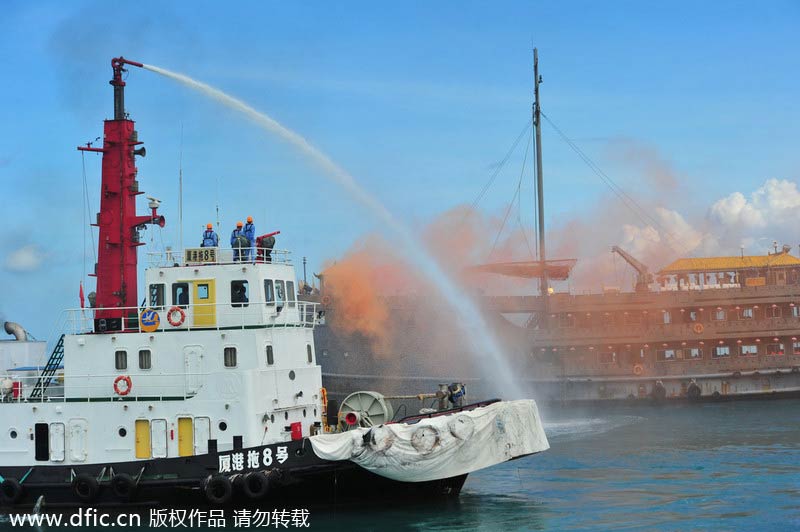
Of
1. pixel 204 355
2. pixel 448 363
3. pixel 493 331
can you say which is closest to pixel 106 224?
pixel 204 355

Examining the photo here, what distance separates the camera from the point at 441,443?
73.8 ft

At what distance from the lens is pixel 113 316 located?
25.5 m

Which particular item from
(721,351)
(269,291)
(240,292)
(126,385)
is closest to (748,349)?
(721,351)

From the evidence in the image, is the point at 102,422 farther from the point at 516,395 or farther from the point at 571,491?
the point at 516,395

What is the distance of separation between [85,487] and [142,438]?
70.0 inches

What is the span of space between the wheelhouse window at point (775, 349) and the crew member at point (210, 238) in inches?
1622

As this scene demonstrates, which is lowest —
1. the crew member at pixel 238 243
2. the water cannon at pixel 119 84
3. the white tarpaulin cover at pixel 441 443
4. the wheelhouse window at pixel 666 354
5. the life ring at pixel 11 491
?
the life ring at pixel 11 491

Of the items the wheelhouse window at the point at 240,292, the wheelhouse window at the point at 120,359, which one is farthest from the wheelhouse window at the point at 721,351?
the wheelhouse window at the point at 120,359

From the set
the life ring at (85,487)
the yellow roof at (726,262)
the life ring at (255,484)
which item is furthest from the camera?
the yellow roof at (726,262)

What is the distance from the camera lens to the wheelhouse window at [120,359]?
79.0 feet

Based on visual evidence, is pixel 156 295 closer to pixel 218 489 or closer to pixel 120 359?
pixel 120 359

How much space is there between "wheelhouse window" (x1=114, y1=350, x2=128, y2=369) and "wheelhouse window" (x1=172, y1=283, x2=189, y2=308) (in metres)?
1.85

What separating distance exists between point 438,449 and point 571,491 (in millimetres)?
5071

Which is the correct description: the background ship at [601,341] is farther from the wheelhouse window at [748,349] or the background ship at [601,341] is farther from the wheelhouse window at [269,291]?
the wheelhouse window at [269,291]
